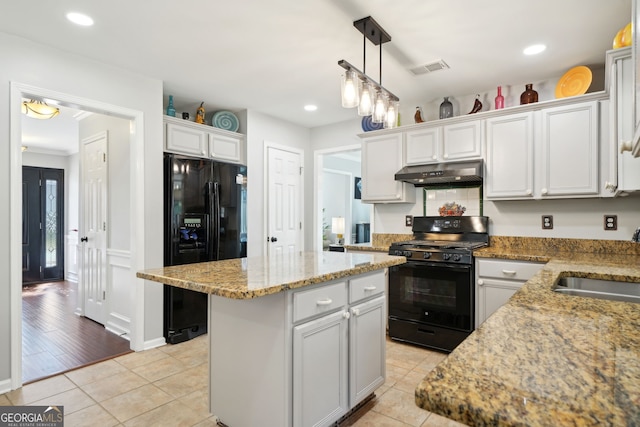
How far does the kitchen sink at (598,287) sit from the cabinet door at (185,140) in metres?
3.39

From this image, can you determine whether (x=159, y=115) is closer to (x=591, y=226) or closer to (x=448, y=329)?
(x=448, y=329)

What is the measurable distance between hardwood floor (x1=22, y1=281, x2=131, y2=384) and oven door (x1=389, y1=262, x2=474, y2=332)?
8.29 ft

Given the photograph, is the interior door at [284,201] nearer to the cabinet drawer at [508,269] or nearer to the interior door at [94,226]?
the interior door at [94,226]

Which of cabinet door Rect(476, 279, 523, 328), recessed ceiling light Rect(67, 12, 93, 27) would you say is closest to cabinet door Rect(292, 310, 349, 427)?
cabinet door Rect(476, 279, 523, 328)

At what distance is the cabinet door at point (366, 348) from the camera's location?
1989 millimetres

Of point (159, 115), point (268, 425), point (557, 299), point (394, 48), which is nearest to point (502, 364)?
point (557, 299)

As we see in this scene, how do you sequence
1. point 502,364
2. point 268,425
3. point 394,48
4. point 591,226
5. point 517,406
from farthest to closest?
point 591,226, point 394,48, point 268,425, point 502,364, point 517,406

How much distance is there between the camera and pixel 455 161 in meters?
3.45

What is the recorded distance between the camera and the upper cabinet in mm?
3578

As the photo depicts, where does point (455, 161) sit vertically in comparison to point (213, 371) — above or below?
above

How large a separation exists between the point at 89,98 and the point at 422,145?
3.03 meters

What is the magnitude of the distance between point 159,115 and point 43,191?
487 cm

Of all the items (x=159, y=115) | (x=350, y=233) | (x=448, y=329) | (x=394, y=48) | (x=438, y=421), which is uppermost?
(x=394, y=48)

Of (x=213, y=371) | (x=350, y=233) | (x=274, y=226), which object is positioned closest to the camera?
(x=213, y=371)
